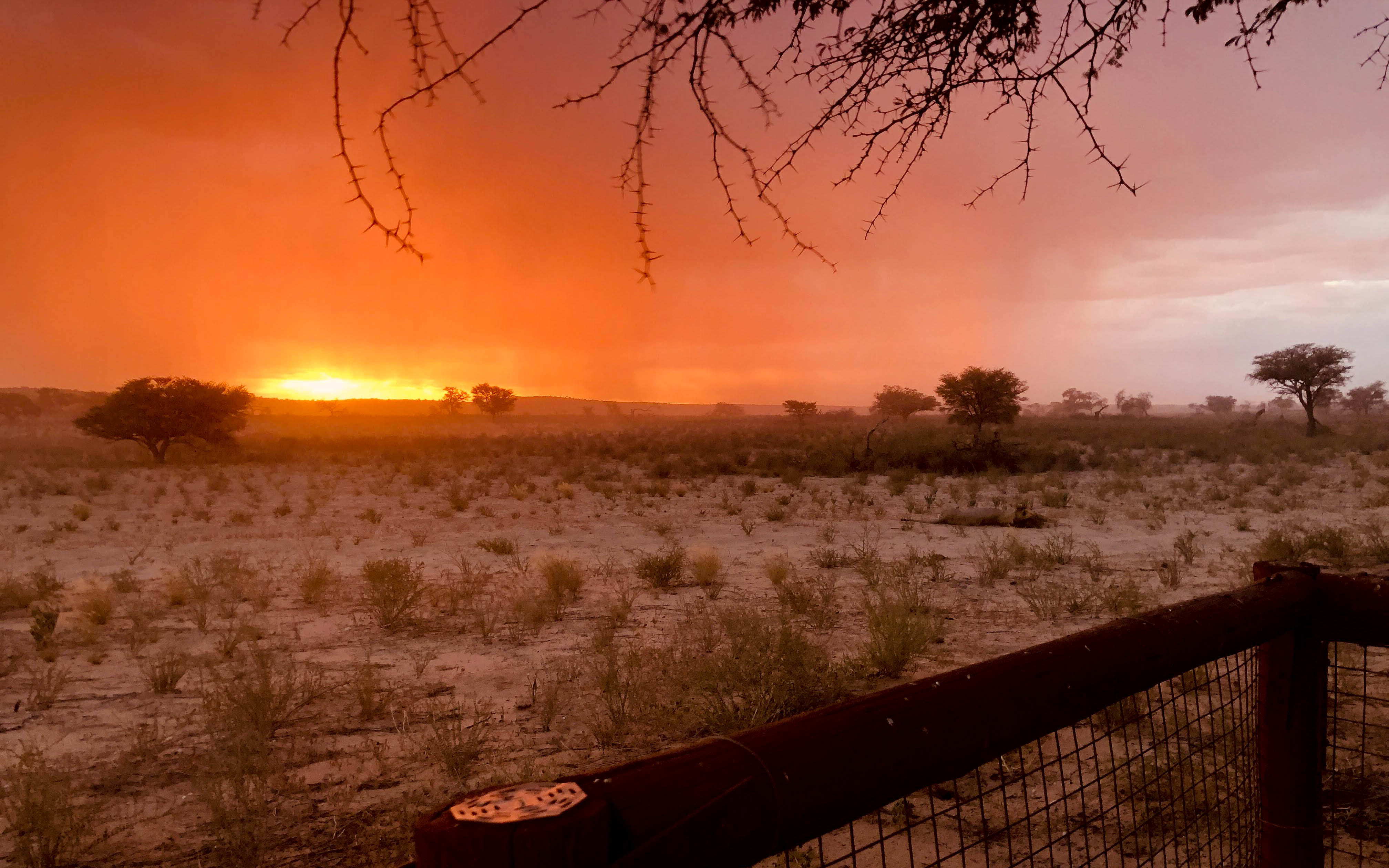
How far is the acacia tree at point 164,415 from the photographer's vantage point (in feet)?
91.3

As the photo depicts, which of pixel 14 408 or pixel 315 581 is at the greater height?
pixel 14 408

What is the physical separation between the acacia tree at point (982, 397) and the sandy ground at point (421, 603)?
10.0 metres

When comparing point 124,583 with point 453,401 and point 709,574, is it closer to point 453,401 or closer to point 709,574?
point 709,574

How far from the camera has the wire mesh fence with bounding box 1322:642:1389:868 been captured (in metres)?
3.24

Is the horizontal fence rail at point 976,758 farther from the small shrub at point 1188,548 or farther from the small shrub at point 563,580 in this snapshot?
the small shrub at point 1188,548

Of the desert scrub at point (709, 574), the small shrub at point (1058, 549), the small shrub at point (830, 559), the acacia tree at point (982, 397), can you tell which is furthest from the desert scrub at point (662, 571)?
the acacia tree at point (982, 397)

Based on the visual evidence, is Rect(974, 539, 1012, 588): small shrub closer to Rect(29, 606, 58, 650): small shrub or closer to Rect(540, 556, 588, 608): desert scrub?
Rect(540, 556, 588, 608): desert scrub

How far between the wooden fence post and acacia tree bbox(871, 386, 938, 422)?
59401mm

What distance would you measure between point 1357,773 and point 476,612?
6.96 m

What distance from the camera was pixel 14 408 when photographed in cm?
6556

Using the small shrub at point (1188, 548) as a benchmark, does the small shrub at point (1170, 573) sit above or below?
below

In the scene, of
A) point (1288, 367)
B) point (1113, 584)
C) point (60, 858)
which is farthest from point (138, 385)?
point (1288, 367)

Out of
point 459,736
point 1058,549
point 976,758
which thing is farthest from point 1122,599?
point 976,758

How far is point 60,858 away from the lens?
3418 millimetres
